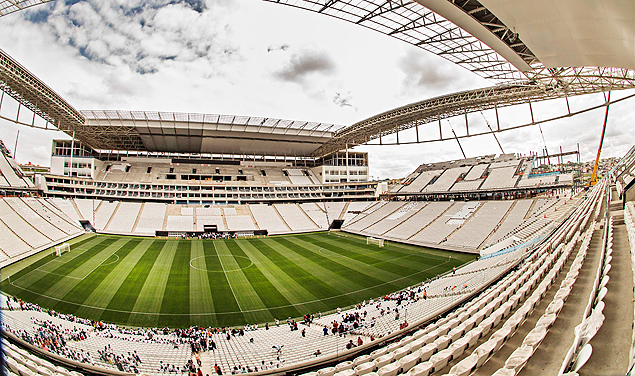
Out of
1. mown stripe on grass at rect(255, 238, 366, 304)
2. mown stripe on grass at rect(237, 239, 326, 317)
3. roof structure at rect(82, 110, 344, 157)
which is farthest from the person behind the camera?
roof structure at rect(82, 110, 344, 157)

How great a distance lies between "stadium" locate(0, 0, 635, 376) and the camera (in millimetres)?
5688

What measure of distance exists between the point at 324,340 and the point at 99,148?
53972 mm

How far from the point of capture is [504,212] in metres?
30.3

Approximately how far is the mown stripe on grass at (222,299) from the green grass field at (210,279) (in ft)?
0.17

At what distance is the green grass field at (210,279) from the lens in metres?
15.2

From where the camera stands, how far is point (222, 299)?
55.4ft

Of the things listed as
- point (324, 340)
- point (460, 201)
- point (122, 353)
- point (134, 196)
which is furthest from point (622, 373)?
point (134, 196)

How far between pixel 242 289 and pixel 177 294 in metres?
4.00

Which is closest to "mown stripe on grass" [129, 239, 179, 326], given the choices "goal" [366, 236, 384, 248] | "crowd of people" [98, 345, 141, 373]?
"crowd of people" [98, 345, 141, 373]

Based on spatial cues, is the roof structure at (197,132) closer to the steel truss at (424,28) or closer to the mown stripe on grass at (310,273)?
the mown stripe on grass at (310,273)

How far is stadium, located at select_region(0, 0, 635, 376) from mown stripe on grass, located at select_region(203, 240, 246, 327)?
15 centimetres

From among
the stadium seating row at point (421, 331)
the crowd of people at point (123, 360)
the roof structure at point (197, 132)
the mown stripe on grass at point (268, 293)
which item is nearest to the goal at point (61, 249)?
the stadium seating row at point (421, 331)

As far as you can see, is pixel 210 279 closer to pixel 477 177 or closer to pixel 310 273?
pixel 310 273

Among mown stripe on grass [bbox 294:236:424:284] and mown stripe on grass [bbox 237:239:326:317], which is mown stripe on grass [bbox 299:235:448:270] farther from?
mown stripe on grass [bbox 237:239:326:317]
